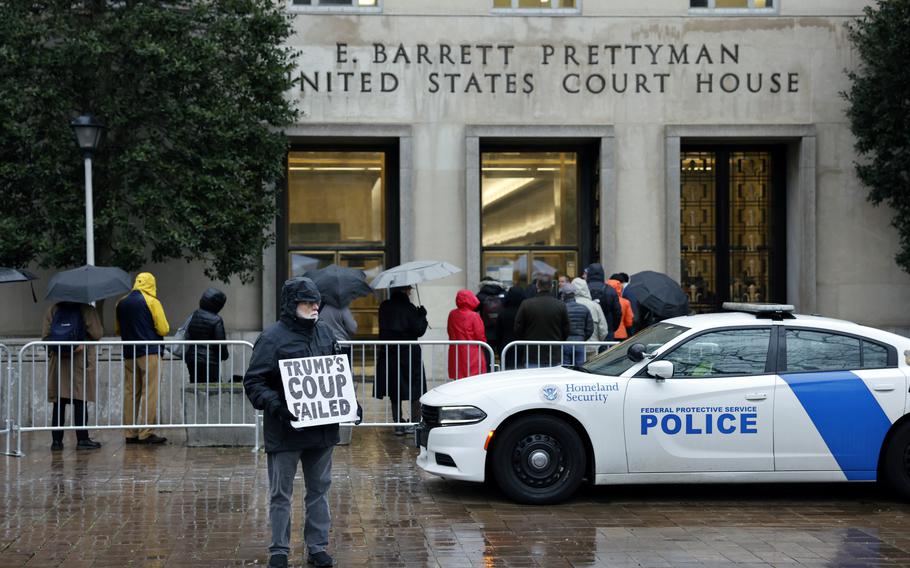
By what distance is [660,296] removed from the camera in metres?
13.8

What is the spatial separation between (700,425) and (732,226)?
10778 mm

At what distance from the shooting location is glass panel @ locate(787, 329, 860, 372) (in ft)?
32.1

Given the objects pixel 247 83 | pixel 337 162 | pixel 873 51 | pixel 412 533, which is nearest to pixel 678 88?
pixel 873 51

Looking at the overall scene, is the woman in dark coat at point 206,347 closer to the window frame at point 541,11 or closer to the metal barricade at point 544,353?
the metal barricade at point 544,353

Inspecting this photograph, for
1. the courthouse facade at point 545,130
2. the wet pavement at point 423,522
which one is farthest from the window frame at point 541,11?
the wet pavement at point 423,522

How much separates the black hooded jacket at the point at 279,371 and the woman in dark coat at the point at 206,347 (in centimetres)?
535

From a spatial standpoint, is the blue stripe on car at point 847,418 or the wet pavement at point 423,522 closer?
the wet pavement at point 423,522

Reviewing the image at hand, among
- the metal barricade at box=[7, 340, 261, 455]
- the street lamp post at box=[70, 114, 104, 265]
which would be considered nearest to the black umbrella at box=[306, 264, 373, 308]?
the metal barricade at box=[7, 340, 261, 455]

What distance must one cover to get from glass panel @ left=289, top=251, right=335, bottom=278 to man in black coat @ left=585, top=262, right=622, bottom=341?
18.6 ft

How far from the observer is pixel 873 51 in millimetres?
17969

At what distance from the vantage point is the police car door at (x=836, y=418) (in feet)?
31.4

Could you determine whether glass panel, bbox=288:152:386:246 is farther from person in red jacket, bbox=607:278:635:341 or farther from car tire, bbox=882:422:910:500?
car tire, bbox=882:422:910:500

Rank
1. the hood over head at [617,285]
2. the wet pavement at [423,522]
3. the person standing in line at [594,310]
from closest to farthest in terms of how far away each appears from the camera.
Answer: the wet pavement at [423,522]
the person standing in line at [594,310]
the hood over head at [617,285]

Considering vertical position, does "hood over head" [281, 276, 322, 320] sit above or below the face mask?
→ above
